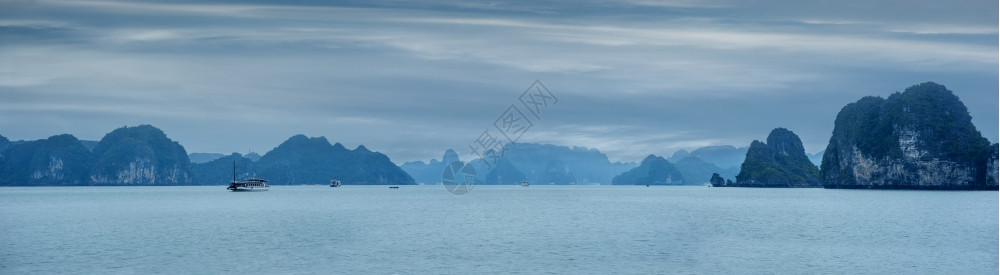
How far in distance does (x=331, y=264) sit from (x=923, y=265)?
37.9 metres

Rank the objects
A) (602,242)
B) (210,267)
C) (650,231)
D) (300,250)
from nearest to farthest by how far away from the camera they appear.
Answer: (210,267), (300,250), (602,242), (650,231)

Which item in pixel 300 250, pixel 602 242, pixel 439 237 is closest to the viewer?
pixel 300 250

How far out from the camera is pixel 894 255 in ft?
191

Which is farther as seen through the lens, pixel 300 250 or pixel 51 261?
pixel 300 250

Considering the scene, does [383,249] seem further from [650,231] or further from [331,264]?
[650,231]

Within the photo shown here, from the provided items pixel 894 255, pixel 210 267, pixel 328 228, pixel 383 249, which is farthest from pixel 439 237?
pixel 894 255

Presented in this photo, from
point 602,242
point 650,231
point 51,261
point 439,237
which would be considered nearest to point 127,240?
point 51,261

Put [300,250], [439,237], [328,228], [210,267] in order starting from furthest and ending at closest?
[328,228]
[439,237]
[300,250]
[210,267]

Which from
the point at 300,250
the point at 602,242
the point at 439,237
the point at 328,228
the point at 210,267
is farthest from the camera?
the point at 328,228

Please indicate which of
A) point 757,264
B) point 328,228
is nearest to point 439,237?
point 328,228

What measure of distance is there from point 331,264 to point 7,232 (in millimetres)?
47601

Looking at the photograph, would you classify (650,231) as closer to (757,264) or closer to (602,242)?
(602,242)

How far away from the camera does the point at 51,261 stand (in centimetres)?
5431

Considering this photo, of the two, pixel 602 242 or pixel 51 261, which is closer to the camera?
pixel 51 261
